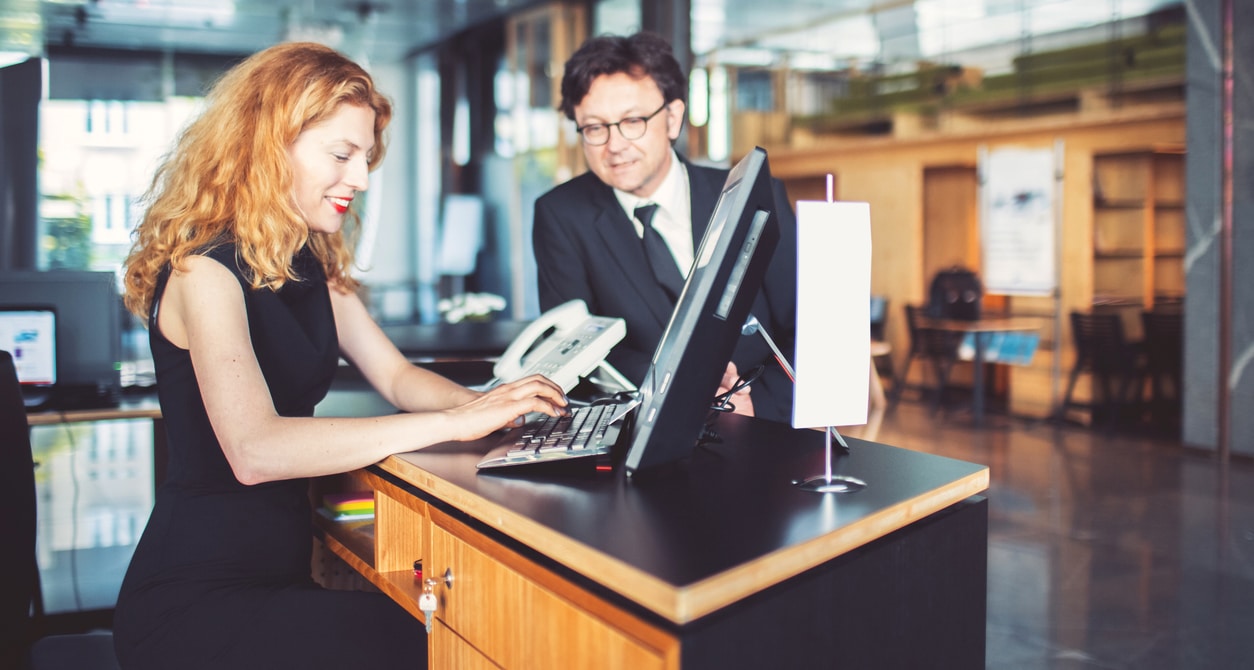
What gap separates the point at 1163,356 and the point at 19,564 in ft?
27.1

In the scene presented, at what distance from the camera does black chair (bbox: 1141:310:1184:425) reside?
311 inches

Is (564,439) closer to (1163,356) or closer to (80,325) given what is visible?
(80,325)

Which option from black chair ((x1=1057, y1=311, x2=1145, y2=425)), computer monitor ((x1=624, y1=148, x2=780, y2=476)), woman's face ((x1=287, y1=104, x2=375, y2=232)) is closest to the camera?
computer monitor ((x1=624, y1=148, x2=780, y2=476))

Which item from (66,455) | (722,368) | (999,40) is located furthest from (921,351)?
(722,368)

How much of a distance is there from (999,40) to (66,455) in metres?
10.1

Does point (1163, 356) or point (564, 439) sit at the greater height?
point (564, 439)

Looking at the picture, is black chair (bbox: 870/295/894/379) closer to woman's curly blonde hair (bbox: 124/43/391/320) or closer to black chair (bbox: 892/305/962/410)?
black chair (bbox: 892/305/962/410)

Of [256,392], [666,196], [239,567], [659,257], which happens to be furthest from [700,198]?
[239,567]

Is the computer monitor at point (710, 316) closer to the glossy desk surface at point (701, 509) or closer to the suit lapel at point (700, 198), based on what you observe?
the glossy desk surface at point (701, 509)

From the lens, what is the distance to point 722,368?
1371 mm

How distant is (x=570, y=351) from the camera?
189 centimetres

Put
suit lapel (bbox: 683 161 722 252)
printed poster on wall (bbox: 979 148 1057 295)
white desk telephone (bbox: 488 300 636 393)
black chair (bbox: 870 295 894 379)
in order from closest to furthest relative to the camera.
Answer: white desk telephone (bbox: 488 300 636 393) → suit lapel (bbox: 683 161 722 252) → printed poster on wall (bbox: 979 148 1057 295) → black chair (bbox: 870 295 894 379)

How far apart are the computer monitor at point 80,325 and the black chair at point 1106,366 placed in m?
7.17

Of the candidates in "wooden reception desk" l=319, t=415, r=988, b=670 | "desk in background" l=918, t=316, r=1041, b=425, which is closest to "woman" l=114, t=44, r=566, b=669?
"wooden reception desk" l=319, t=415, r=988, b=670
